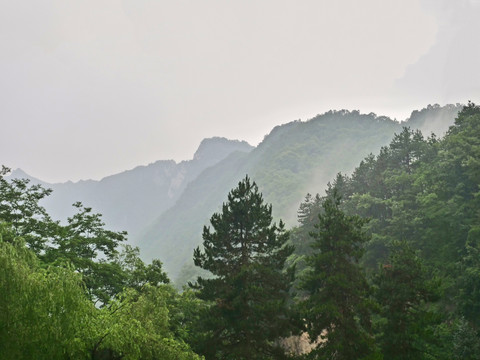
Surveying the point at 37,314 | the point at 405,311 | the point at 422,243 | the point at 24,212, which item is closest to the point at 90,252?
the point at 24,212

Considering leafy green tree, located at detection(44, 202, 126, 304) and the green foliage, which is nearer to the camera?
the green foliage

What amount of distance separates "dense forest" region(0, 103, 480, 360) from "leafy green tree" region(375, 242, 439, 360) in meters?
0.05

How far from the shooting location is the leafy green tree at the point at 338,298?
55.7 ft

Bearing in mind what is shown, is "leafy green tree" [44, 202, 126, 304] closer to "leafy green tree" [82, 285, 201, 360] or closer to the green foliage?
the green foliage

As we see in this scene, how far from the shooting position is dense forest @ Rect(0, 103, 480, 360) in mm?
10891

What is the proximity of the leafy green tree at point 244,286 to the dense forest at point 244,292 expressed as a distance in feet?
0.21

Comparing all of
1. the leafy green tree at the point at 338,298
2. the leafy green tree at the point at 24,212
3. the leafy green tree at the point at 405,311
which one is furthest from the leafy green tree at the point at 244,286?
the leafy green tree at the point at 24,212

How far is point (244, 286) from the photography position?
18062 mm

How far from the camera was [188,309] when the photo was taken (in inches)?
971

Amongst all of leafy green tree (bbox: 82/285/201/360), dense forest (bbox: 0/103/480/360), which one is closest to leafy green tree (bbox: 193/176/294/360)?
dense forest (bbox: 0/103/480/360)

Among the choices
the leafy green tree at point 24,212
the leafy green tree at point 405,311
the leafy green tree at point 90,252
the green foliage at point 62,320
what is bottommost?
the leafy green tree at point 405,311

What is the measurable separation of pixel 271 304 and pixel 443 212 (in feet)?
79.2

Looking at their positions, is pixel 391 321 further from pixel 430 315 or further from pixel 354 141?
pixel 354 141

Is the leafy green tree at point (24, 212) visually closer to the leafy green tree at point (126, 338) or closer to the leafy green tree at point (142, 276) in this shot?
the leafy green tree at point (142, 276)
